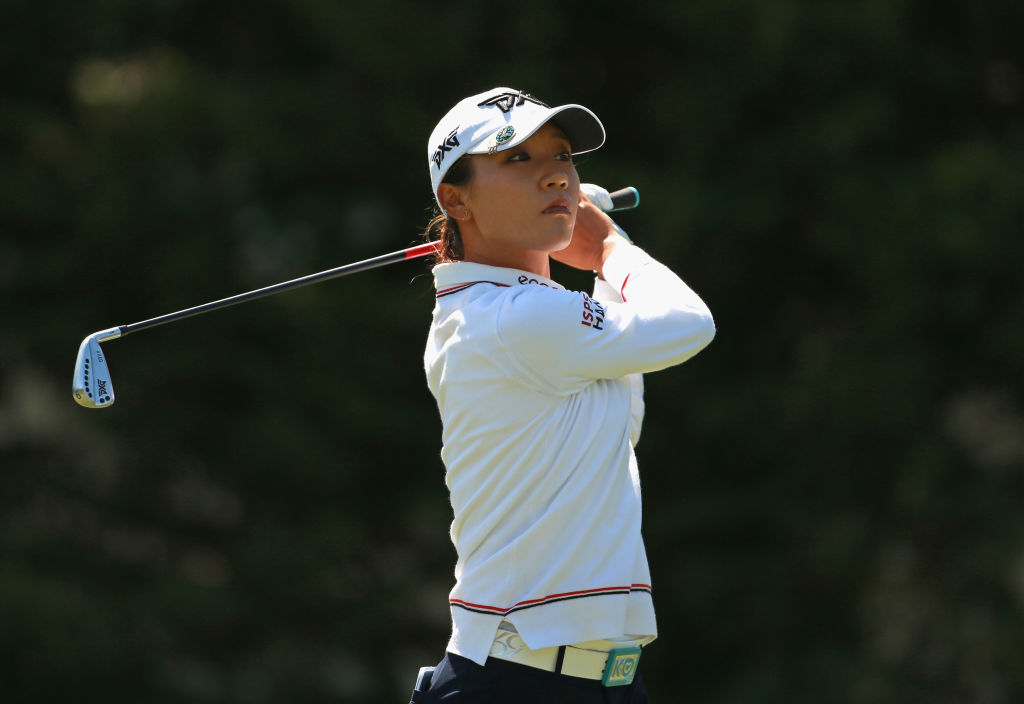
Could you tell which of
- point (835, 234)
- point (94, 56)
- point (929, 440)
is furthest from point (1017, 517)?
point (94, 56)

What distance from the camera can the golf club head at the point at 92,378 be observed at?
300 centimetres

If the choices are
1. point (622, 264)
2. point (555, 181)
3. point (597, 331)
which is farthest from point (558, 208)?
point (597, 331)

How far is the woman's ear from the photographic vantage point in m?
2.76

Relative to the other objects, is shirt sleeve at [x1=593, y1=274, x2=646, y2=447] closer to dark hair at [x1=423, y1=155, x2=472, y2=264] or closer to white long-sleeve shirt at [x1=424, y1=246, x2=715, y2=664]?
white long-sleeve shirt at [x1=424, y1=246, x2=715, y2=664]

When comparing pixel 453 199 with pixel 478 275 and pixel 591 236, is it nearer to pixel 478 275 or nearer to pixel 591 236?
pixel 478 275

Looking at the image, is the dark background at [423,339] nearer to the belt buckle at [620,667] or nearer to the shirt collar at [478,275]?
the shirt collar at [478,275]

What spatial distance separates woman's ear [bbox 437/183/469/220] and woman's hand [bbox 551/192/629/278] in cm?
22

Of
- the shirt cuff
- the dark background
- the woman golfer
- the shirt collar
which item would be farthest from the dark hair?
the dark background

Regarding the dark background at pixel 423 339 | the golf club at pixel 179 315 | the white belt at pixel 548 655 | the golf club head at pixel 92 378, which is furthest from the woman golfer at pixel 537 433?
the dark background at pixel 423 339

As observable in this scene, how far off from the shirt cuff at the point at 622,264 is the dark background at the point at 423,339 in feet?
19.5

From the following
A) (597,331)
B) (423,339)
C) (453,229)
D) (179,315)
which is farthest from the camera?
(423,339)

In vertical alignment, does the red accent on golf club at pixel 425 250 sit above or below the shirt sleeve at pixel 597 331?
above

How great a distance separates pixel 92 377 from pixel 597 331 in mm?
1091

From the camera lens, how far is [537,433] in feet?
8.45
